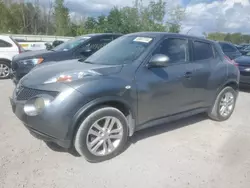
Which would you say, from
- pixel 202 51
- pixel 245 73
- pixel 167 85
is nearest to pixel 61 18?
pixel 245 73

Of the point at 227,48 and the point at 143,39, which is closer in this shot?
the point at 143,39

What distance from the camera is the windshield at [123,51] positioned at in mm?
3768

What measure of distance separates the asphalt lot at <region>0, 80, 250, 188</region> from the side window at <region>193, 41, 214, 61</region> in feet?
4.42

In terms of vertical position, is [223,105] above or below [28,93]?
below

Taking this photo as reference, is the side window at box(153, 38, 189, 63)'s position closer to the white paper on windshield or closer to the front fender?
the white paper on windshield

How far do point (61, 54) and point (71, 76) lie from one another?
3.83 metres

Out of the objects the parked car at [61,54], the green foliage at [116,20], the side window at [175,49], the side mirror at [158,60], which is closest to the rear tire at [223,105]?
the side window at [175,49]

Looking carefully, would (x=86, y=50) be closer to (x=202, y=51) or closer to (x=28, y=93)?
(x=202, y=51)

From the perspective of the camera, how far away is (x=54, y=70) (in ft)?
11.5

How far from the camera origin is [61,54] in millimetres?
6781

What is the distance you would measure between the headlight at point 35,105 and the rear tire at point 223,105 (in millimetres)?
3250

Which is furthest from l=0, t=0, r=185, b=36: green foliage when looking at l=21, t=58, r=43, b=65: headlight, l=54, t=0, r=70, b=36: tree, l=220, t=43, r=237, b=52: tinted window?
l=21, t=58, r=43, b=65: headlight

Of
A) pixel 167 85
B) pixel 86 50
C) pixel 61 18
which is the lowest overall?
pixel 167 85

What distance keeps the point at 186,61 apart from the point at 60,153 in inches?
97.4
